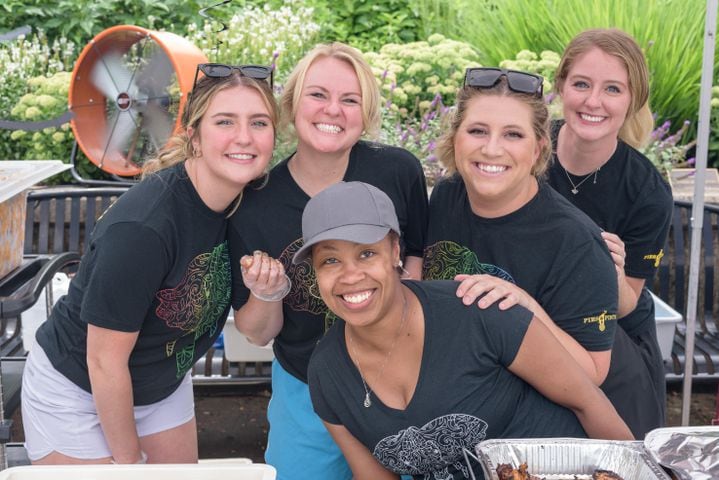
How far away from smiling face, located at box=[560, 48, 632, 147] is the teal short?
125cm

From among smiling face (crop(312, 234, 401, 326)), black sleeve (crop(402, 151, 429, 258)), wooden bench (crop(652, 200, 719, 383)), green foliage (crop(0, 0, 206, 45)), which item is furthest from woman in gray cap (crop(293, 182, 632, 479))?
green foliage (crop(0, 0, 206, 45))

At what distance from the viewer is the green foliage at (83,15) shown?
25.3ft

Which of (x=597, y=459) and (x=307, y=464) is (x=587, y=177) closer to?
(x=597, y=459)

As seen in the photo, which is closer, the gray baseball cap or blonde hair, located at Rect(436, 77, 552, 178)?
the gray baseball cap

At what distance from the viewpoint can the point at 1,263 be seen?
9.99ft

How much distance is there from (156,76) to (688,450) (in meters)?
4.23

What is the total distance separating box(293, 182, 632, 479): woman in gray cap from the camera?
7.20 ft

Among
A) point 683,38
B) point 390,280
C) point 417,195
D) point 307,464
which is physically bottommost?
point 307,464

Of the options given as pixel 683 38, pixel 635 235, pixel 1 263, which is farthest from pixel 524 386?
pixel 683 38

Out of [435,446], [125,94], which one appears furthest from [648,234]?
[125,94]

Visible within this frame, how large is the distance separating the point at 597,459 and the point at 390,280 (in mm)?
655

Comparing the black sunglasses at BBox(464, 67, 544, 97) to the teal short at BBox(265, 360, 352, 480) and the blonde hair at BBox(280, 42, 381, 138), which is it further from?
the teal short at BBox(265, 360, 352, 480)

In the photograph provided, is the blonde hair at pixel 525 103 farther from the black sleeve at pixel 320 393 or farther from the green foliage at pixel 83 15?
the green foliage at pixel 83 15

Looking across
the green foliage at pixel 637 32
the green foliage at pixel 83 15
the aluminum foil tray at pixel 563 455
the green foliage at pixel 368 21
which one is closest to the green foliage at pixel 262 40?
the green foliage at pixel 83 15
